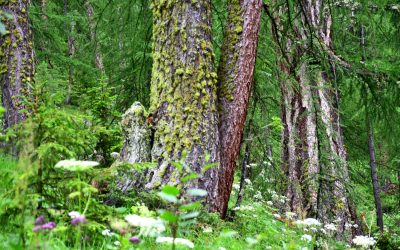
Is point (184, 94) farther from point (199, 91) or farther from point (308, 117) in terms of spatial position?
point (308, 117)

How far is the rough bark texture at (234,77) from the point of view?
4.97 m

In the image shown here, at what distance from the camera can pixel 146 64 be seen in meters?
6.65

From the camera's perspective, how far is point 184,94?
4727 mm

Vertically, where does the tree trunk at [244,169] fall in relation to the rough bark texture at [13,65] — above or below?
below

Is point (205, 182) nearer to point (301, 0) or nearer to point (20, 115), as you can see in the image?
point (301, 0)

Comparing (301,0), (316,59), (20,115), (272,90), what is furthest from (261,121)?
(20,115)

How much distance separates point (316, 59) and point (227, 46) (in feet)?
5.93

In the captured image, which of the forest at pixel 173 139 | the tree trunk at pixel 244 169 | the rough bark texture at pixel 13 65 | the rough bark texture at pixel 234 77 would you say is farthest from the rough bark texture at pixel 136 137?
the rough bark texture at pixel 13 65

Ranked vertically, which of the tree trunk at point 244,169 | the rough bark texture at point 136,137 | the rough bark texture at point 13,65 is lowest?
the tree trunk at point 244,169

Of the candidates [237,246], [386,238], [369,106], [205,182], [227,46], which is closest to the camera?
[237,246]

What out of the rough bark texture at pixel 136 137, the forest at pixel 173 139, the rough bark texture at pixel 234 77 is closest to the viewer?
the forest at pixel 173 139

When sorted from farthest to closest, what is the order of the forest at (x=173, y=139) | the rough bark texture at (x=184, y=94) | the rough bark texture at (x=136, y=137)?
the rough bark texture at (x=136, y=137) → the rough bark texture at (x=184, y=94) → the forest at (x=173, y=139)

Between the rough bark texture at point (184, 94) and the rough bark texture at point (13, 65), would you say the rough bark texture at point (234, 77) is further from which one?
the rough bark texture at point (13, 65)

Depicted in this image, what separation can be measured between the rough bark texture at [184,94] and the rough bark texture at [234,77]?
172 millimetres
